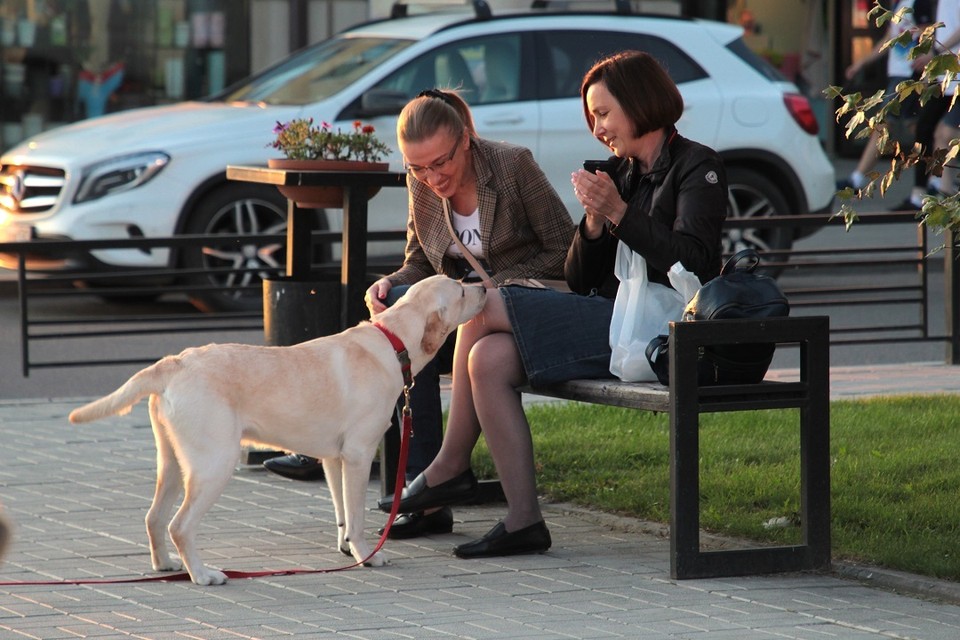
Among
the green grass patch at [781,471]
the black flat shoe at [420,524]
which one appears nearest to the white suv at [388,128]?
the green grass patch at [781,471]

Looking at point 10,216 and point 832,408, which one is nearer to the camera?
point 832,408

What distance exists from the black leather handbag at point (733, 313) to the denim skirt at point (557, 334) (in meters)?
0.34

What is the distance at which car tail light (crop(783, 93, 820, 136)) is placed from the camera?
12711 millimetres

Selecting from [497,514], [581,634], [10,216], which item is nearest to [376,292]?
[497,514]

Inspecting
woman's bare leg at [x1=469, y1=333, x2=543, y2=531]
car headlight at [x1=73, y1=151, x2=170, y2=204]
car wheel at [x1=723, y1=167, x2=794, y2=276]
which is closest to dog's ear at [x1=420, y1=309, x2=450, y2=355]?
woman's bare leg at [x1=469, y1=333, x2=543, y2=531]

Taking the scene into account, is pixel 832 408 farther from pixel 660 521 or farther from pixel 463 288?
pixel 463 288

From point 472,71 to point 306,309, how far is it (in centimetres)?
573

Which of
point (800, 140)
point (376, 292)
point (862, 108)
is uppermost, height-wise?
point (800, 140)

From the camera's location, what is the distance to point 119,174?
10.9 m

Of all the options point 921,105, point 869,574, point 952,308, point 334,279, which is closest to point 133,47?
point 952,308

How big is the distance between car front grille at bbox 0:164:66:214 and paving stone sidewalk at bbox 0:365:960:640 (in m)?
5.19

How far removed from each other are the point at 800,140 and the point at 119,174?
18.0 ft

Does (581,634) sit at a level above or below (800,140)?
below

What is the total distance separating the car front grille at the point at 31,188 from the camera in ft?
36.5
